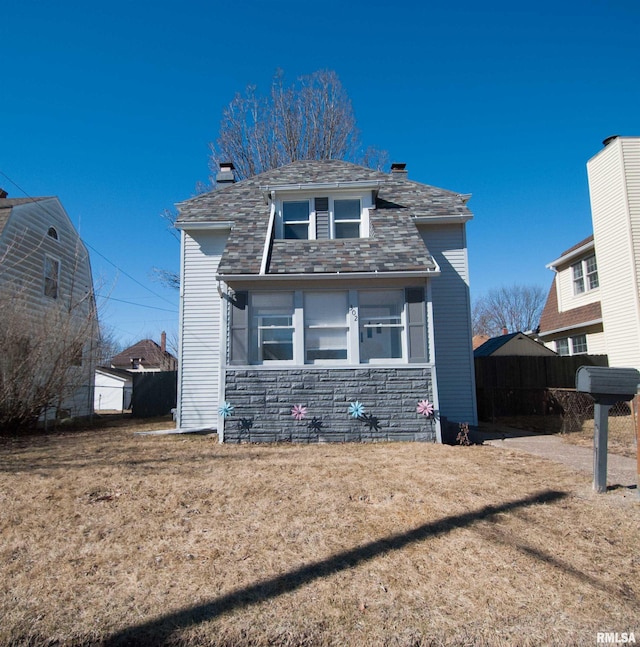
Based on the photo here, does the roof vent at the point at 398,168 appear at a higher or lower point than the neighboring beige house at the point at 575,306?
higher

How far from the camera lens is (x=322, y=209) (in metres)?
11.1

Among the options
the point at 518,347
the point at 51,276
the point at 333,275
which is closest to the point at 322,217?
the point at 333,275

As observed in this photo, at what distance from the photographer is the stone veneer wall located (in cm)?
905

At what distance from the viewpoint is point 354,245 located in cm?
1034

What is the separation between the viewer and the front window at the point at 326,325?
31.2 ft

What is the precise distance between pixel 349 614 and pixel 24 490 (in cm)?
464

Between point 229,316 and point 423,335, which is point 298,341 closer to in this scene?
point 229,316

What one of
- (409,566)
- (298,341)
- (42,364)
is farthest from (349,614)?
(42,364)

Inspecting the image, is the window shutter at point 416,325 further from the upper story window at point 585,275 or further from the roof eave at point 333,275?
the upper story window at point 585,275

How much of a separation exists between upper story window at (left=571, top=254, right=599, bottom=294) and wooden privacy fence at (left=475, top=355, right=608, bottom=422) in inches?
124

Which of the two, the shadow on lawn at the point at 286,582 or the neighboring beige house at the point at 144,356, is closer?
the shadow on lawn at the point at 286,582

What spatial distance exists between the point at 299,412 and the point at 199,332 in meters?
4.01

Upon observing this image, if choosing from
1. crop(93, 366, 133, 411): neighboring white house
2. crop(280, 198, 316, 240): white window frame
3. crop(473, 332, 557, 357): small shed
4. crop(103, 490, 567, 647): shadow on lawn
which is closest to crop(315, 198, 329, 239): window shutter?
crop(280, 198, 316, 240): white window frame

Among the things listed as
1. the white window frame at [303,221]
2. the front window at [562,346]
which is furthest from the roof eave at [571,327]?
the white window frame at [303,221]
